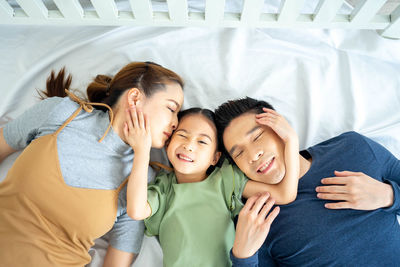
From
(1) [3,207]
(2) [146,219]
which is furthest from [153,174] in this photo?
(1) [3,207]

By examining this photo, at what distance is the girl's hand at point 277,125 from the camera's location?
123cm

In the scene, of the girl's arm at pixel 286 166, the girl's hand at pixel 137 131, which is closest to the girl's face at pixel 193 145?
the girl's hand at pixel 137 131

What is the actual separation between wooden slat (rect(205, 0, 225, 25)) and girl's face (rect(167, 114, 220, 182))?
1.43 ft

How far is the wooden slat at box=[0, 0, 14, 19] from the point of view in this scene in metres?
1.34

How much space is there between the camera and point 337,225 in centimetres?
117

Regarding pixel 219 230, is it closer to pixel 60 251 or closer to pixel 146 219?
pixel 146 219

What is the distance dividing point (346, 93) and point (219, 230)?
36.2 inches

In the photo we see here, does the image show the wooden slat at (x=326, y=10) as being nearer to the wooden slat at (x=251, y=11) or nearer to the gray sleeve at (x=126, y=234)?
the wooden slat at (x=251, y=11)

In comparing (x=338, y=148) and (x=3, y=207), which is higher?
(x=3, y=207)

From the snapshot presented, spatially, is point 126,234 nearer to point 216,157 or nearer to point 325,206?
point 216,157

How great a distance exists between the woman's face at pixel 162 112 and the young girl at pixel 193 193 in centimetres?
3

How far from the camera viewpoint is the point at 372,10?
53.1 inches

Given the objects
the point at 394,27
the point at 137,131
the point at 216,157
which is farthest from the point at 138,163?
the point at 394,27

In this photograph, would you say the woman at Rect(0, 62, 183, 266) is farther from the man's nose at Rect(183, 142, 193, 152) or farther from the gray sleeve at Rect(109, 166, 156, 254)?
the man's nose at Rect(183, 142, 193, 152)
